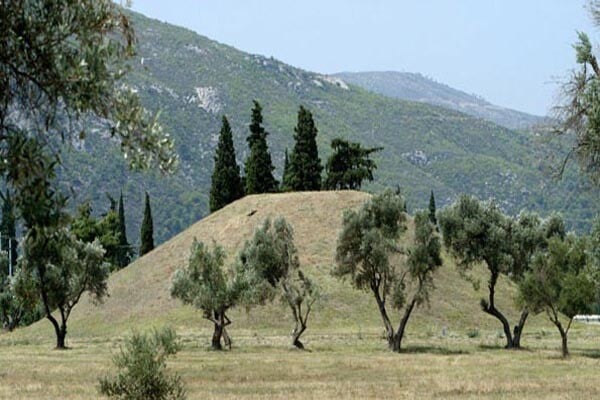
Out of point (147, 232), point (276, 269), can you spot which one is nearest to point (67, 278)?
point (276, 269)

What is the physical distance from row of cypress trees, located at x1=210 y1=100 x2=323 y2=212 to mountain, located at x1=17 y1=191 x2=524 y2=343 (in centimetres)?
614

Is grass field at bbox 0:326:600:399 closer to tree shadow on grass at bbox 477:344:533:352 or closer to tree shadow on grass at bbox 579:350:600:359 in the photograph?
tree shadow on grass at bbox 579:350:600:359

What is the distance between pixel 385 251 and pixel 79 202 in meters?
64.5

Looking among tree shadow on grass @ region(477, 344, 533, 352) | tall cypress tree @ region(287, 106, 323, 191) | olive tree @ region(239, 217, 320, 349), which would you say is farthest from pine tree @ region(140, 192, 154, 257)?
tree shadow on grass @ region(477, 344, 533, 352)

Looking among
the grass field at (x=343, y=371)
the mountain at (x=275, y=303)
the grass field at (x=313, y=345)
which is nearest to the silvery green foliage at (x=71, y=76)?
the grass field at (x=343, y=371)

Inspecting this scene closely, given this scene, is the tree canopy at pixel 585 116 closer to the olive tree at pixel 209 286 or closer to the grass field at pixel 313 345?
the grass field at pixel 313 345

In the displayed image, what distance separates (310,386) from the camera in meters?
Result: 41.8

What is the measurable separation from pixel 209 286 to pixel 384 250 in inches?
577

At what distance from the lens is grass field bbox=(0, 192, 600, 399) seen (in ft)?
136

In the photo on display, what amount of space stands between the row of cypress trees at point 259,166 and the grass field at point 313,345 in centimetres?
→ 623

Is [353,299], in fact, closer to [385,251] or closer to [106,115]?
[385,251]

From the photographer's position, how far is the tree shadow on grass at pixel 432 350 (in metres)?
68.7

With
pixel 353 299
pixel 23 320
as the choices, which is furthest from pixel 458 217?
pixel 23 320

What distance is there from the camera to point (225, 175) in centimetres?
13400
